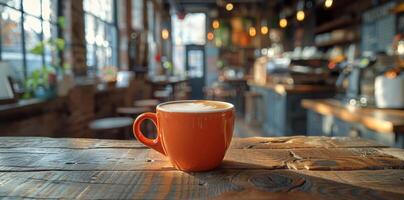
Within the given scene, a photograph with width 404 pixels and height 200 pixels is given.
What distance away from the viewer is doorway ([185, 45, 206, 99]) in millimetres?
12867

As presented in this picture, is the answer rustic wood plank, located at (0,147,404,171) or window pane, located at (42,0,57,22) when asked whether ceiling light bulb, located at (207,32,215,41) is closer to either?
window pane, located at (42,0,57,22)

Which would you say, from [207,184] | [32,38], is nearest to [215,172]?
[207,184]

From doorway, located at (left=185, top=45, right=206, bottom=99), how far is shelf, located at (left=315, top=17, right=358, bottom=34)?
4.76 metres

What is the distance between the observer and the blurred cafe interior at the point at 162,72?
223 centimetres

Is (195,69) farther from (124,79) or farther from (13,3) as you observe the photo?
(13,3)

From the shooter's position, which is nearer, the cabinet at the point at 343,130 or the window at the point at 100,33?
the cabinet at the point at 343,130

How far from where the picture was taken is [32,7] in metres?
3.05

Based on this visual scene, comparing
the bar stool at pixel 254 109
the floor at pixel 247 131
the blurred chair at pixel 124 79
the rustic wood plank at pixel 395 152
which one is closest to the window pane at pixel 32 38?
the blurred chair at pixel 124 79

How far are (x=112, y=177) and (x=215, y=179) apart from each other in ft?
0.63

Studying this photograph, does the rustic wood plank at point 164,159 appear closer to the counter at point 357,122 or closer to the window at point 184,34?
the counter at point 357,122

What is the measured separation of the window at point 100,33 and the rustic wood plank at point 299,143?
13.2 feet

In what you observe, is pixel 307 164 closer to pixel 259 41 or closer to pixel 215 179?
pixel 215 179

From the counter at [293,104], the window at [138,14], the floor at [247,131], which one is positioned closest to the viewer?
the counter at [293,104]

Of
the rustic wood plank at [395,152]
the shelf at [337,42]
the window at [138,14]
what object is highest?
the window at [138,14]
